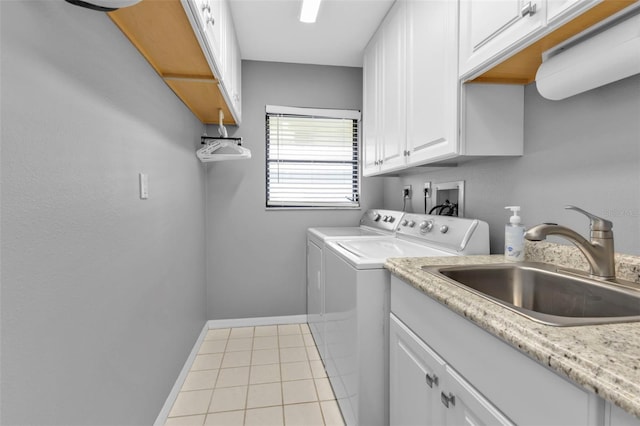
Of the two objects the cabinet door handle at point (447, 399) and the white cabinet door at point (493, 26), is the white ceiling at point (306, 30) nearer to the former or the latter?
the white cabinet door at point (493, 26)

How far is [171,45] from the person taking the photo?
4.45ft

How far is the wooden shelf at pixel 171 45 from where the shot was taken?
1.11 metres

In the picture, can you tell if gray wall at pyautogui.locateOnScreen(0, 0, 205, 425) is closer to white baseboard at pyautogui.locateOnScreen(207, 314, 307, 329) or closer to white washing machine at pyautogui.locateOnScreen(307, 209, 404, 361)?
white washing machine at pyautogui.locateOnScreen(307, 209, 404, 361)

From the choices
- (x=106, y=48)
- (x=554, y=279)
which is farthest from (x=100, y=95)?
(x=554, y=279)

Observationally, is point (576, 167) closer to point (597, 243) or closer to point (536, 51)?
point (597, 243)

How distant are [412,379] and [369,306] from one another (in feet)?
1.14

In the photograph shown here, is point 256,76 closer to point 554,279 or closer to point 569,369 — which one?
point 554,279

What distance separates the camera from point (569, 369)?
0.51 meters

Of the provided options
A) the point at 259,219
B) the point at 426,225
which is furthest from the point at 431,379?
the point at 259,219

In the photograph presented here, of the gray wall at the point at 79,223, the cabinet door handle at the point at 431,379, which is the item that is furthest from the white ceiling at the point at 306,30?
the cabinet door handle at the point at 431,379

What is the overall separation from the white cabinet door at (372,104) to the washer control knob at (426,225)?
65 cm

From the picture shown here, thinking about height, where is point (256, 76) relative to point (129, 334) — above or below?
above

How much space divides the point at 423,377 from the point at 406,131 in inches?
51.9

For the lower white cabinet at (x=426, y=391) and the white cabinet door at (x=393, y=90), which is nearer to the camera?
the lower white cabinet at (x=426, y=391)
